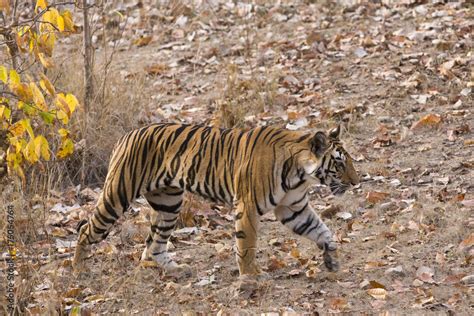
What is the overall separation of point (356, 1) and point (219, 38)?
1.82 m

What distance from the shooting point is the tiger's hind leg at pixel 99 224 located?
656cm

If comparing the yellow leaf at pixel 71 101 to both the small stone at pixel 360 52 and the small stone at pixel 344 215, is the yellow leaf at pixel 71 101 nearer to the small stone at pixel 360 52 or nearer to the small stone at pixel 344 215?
the small stone at pixel 344 215

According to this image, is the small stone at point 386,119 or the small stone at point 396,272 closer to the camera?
the small stone at point 396,272

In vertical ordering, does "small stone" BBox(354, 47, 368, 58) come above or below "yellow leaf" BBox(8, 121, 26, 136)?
below

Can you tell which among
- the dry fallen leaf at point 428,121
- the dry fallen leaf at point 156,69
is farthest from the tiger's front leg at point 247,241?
the dry fallen leaf at point 156,69

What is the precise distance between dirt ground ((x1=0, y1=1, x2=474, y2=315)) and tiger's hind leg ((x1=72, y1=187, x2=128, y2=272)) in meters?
0.13

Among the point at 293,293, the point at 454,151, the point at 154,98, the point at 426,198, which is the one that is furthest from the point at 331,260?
the point at 154,98

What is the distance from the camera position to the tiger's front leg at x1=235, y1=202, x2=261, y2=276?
6094 mm

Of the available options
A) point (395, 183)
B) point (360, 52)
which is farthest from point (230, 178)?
point (360, 52)

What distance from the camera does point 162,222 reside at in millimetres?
6703

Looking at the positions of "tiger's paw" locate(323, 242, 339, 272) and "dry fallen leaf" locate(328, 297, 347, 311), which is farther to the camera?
"tiger's paw" locate(323, 242, 339, 272)

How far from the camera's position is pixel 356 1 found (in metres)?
12.0

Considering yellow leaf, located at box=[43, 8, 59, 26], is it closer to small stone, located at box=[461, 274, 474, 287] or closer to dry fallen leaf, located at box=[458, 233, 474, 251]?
small stone, located at box=[461, 274, 474, 287]

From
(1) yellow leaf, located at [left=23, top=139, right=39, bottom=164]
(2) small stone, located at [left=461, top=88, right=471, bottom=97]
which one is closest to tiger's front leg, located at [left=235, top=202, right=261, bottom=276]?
(1) yellow leaf, located at [left=23, top=139, right=39, bottom=164]
